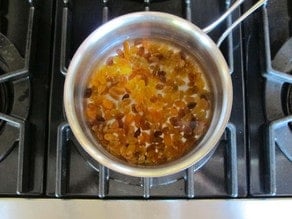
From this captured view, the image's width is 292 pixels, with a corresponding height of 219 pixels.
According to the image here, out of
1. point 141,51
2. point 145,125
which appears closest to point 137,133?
point 145,125

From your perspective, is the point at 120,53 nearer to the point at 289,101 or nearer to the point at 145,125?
the point at 145,125

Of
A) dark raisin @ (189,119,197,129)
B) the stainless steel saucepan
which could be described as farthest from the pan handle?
Result: dark raisin @ (189,119,197,129)

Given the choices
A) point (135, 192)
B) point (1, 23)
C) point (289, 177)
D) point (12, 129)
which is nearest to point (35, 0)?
point (1, 23)

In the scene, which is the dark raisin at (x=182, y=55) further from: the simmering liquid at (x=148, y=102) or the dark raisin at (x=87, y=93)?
the dark raisin at (x=87, y=93)

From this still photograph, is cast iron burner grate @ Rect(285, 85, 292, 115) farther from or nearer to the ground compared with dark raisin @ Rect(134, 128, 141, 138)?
farther from the ground

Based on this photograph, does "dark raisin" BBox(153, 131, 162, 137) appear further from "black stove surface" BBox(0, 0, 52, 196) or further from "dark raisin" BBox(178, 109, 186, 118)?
"black stove surface" BBox(0, 0, 52, 196)
